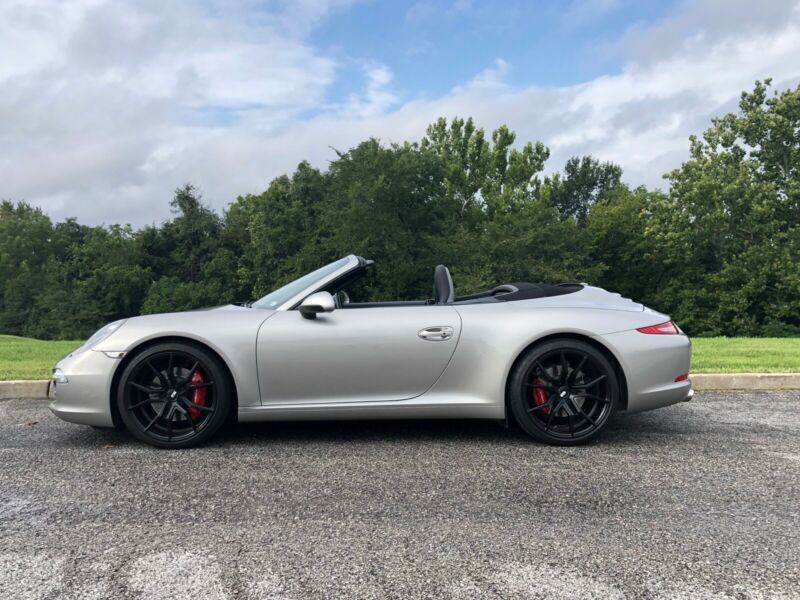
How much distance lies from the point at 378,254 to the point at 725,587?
3517cm

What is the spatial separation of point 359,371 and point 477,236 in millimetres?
→ 32868

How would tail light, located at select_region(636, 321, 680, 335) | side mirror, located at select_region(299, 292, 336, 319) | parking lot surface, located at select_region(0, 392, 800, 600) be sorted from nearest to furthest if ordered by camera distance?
1. parking lot surface, located at select_region(0, 392, 800, 600)
2. side mirror, located at select_region(299, 292, 336, 319)
3. tail light, located at select_region(636, 321, 680, 335)

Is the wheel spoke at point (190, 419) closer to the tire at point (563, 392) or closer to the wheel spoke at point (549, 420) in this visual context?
the tire at point (563, 392)

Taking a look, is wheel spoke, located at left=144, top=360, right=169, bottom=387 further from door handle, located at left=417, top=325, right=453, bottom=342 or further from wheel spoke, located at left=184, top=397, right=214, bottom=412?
door handle, located at left=417, top=325, right=453, bottom=342

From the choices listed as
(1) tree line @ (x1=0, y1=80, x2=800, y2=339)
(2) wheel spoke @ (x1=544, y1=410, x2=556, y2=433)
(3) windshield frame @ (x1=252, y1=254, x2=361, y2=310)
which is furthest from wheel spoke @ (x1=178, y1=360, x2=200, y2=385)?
(1) tree line @ (x1=0, y1=80, x2=800, y2=339)

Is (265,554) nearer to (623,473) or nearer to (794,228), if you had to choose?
(623,473)

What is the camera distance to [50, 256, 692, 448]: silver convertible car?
408 centimetres

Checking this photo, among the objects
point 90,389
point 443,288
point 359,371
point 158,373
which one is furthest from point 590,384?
point 90,389

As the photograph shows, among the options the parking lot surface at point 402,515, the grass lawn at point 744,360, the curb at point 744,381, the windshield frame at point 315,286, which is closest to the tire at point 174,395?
the parking lot surface at point 402,515

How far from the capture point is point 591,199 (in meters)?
65.8

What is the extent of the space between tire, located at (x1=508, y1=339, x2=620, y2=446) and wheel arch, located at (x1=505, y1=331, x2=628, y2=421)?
2 centimetres

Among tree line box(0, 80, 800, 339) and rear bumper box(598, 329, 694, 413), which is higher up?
tree line box(0, 80, 800, 339)

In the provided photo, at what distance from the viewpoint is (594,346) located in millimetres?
4227

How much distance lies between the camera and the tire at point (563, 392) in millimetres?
4125
